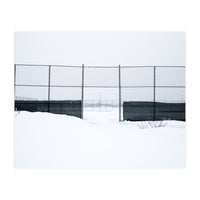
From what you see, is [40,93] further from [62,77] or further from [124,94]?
[124,94]

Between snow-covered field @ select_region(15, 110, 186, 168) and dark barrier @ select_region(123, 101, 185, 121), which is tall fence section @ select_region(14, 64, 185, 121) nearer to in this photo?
dark barrier @ select_region(123, 101, 185, 121)

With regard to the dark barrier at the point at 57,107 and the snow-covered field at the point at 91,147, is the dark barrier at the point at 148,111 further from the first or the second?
the snow-covered field at the point at 91,147


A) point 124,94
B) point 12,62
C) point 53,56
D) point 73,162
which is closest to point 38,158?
point 73,162

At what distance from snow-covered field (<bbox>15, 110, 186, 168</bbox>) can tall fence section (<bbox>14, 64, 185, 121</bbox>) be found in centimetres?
216

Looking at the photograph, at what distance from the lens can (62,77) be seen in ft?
21.9

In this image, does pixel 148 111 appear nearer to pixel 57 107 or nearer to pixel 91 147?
pixel 57 107

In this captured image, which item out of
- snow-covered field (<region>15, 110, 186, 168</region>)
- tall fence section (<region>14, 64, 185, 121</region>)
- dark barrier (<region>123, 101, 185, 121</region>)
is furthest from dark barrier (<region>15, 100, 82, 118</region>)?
snow-covered field (<region>15, 110, 186, 168</region>)

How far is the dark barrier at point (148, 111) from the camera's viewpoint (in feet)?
21.6

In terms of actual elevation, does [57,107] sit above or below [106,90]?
below

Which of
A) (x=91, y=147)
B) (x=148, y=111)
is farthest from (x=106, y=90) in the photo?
(x=91, y=147)

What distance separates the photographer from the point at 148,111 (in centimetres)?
675

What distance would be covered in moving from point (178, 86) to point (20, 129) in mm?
3926

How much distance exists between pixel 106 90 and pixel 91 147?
3.20 meters

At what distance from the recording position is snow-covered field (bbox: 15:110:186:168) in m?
3.58
